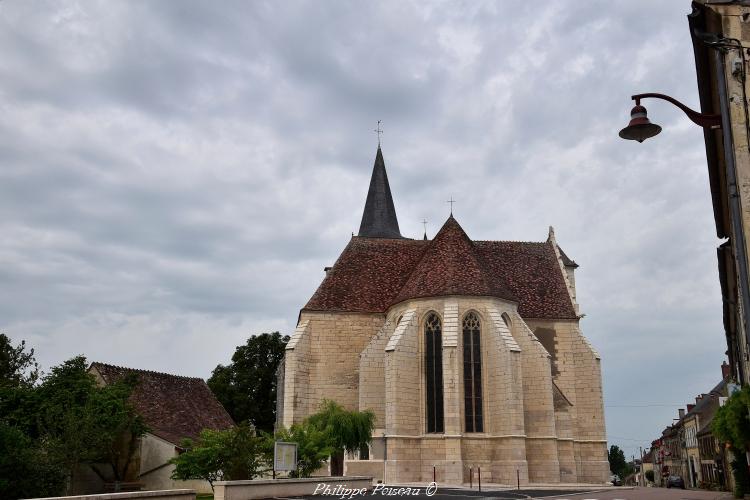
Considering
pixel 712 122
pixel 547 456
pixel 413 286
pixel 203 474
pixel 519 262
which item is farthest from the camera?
pixel 519 262

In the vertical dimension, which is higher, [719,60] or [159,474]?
[719,60]

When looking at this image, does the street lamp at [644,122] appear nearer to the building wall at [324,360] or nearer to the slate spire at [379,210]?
the building wall at [324,360]

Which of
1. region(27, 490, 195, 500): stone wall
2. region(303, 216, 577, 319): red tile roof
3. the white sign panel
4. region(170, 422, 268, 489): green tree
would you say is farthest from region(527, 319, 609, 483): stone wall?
region(27, 490, 195, 500): stone wall

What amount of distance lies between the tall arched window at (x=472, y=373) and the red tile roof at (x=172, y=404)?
1238 cm

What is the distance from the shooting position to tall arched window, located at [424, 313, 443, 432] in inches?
1113

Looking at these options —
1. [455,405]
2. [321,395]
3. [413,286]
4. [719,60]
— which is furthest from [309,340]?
[719,60]

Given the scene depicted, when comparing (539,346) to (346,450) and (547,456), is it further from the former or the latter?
(346,450)

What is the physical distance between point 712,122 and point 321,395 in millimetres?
25747

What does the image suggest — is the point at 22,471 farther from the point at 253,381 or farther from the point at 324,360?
the point at 253,381

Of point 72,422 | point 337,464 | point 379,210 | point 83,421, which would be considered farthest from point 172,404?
point 379,210

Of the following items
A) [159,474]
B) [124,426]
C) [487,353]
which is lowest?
[159,474]

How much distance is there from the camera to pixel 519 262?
36.2 m

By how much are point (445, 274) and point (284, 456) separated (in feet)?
46.0

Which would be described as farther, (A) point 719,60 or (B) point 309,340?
(B) point 309,340
